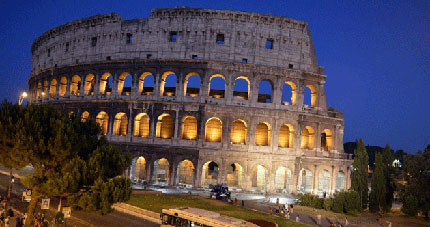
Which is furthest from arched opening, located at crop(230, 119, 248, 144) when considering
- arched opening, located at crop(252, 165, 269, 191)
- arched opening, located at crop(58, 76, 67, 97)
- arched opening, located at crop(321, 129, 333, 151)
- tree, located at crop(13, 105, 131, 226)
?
arched opening, located at crop(58, 76, 67, 97)

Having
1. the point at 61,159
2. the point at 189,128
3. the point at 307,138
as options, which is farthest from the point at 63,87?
the point at 307,138

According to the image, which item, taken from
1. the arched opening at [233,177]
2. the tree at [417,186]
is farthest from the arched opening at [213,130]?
the tree at [417,186]

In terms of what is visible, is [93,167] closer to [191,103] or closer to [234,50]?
[191,103]

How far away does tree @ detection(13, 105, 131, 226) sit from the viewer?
16191 millimetres

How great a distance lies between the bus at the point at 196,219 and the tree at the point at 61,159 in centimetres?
306

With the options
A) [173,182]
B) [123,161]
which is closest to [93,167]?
[123,161]

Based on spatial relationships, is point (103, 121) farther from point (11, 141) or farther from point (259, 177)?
point (11, 141)

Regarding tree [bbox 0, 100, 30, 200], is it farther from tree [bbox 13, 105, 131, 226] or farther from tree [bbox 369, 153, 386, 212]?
tree [bbox 369, 153, 386, 212]

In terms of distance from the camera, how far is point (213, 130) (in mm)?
35969

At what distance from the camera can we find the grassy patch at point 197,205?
76.0 ft

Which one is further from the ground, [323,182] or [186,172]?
[186,172]

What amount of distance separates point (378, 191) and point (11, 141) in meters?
29.6

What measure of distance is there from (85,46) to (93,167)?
2613cm

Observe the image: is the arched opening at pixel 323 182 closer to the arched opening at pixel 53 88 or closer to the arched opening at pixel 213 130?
the arched opening at pixel 213 130
